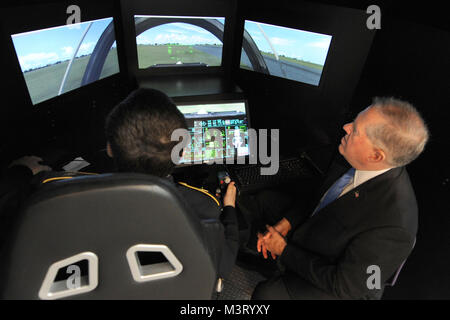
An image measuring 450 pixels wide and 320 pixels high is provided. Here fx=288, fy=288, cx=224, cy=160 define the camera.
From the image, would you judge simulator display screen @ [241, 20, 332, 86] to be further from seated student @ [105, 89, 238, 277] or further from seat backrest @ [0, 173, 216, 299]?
seat backrest @ [0, 173, 216, 299]

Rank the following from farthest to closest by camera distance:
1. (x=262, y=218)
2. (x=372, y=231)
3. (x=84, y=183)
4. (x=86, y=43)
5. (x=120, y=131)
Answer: (x=262, y=218)
(x=86, y=43)
(x=372, y=231)
(x=120, y=131)
(x=84, y=183)

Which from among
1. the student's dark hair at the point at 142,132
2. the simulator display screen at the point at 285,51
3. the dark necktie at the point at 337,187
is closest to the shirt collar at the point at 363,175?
the dark necktie at the point at 337,187

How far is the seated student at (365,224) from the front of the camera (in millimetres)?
1168

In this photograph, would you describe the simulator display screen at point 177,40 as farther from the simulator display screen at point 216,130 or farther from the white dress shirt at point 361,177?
the white dress shirt at point 361,177

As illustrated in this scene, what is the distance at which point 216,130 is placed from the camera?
1.66 metres

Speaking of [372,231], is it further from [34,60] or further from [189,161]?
[34,60]

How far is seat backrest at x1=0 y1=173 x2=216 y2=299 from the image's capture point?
606 millimetres

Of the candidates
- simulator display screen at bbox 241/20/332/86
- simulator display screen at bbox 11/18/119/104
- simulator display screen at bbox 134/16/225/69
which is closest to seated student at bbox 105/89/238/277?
simulator display screen at bbox 11/18/119/104

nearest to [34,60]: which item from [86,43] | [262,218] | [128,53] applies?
[86,43]

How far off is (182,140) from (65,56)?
35.2 inches

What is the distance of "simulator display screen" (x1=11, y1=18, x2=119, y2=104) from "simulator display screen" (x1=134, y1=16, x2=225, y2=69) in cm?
18

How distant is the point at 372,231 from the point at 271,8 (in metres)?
1.29

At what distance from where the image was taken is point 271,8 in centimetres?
164
